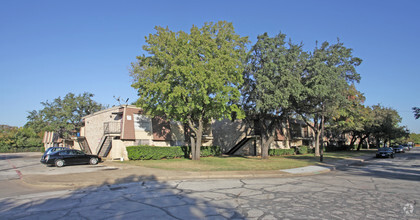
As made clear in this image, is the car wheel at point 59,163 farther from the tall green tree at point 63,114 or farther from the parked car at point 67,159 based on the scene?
the tall green tree at point 63,114

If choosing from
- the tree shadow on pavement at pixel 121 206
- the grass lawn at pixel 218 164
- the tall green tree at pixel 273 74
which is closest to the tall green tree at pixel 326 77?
the tall green tree at pixel 273 74

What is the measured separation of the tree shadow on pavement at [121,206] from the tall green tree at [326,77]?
55.7 feet

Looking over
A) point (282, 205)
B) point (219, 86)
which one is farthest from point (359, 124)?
point (282, 205)

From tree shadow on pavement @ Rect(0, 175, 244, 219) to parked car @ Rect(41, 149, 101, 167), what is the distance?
38.9ft

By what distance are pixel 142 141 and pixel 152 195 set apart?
18905mm

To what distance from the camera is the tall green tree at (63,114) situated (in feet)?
125

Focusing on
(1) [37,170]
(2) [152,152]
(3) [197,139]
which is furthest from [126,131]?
(1) [37,170]

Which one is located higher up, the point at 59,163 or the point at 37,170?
the point at 59,163

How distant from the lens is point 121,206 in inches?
265

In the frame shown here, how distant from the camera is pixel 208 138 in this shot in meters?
32.0

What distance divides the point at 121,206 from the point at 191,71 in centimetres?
1275

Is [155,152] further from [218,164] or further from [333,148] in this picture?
[333,148]

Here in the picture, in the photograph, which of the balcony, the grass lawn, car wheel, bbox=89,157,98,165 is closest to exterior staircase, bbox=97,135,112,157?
the balcony

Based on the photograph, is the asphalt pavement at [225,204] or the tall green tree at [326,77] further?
the tall green tree at [326,77]
